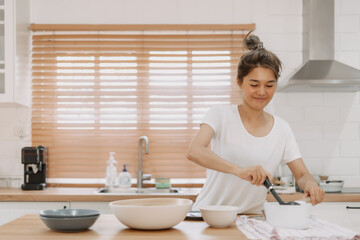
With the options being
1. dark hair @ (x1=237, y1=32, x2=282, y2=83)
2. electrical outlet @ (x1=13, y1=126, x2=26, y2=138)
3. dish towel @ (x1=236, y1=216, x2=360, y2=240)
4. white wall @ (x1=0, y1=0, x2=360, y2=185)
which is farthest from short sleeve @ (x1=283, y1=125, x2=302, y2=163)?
electrical outlet @ (x1=13, y1=126, x2=26, y2=138)

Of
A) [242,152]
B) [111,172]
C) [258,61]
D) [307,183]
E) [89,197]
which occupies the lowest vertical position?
[89,197]

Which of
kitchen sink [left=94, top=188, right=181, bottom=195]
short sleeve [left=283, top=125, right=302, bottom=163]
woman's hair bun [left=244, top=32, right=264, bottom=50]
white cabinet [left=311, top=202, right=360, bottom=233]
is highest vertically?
woman's hair bun [left=244, top=32, right=264, bottom=50]

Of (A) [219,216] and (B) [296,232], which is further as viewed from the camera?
(A) [219,216]

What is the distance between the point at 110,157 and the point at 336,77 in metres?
1.73

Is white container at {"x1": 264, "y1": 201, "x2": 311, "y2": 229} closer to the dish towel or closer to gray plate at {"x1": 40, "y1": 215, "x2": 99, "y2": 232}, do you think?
the dish towel

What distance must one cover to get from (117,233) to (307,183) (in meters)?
0.84

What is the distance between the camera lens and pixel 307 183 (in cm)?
191

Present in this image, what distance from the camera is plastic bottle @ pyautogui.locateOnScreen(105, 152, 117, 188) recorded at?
11.4 ft

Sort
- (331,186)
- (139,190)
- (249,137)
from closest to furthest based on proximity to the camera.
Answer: (249,137) → (331,186) → (139,190)

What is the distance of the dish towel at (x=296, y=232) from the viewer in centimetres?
141

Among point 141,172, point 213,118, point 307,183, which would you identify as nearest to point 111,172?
point 141,172

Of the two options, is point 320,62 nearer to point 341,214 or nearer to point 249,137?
point 341,214

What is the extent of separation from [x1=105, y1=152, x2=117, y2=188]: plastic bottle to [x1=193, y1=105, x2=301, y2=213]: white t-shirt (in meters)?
1.40

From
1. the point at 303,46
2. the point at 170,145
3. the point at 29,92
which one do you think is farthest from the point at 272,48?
the point at 29,92
